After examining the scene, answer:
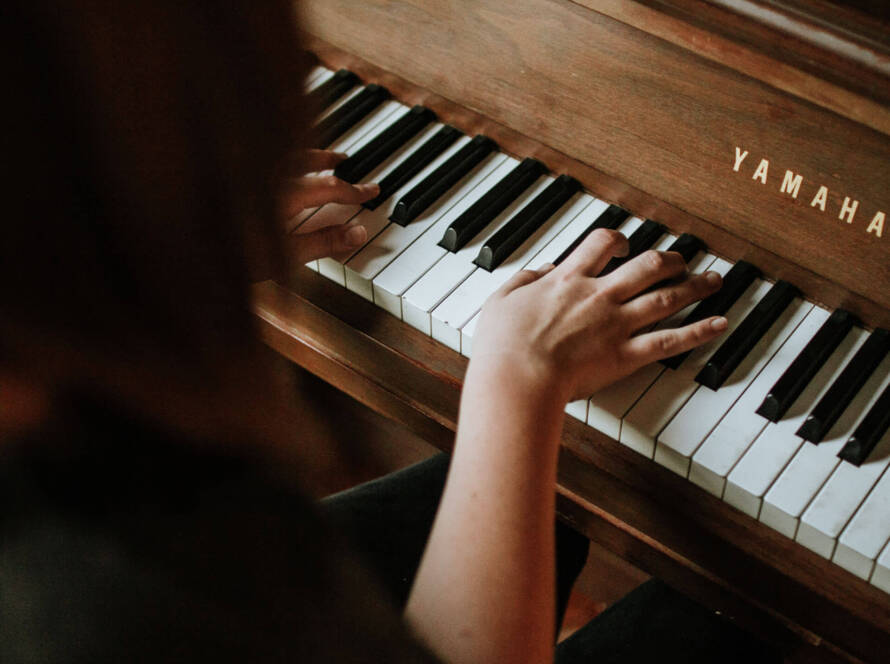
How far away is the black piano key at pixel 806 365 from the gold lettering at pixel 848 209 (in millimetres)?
135

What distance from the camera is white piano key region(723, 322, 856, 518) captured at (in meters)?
1.12

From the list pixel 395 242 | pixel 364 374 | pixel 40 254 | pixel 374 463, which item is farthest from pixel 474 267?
pixel 374 463

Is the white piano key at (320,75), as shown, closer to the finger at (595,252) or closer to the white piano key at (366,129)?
the white piano key at (366,129)

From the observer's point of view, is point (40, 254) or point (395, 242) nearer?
point (40, 254)

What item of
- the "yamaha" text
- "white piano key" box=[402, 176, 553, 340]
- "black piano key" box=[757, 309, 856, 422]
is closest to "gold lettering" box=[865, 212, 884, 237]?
the "yamaha" text

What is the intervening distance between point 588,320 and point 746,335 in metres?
0.20

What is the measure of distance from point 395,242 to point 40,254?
0.82 metres

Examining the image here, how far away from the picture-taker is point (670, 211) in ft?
4.47

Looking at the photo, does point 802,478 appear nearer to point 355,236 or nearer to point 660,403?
point 660,403

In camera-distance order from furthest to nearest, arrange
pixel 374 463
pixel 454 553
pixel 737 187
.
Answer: pixel 374 463, pixel 737 187, pixel 454 553

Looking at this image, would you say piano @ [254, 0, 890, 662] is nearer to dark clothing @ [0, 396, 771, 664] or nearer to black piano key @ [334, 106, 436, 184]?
black piano key @ [334, 106, 436, 184]

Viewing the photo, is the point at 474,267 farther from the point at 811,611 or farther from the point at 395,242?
the point at 811,611

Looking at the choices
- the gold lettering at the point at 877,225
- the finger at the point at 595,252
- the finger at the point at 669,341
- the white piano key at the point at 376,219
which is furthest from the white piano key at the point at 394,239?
the gold lettering at the point at 877,225

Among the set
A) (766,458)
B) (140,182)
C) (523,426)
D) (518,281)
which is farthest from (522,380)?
(140,182)
